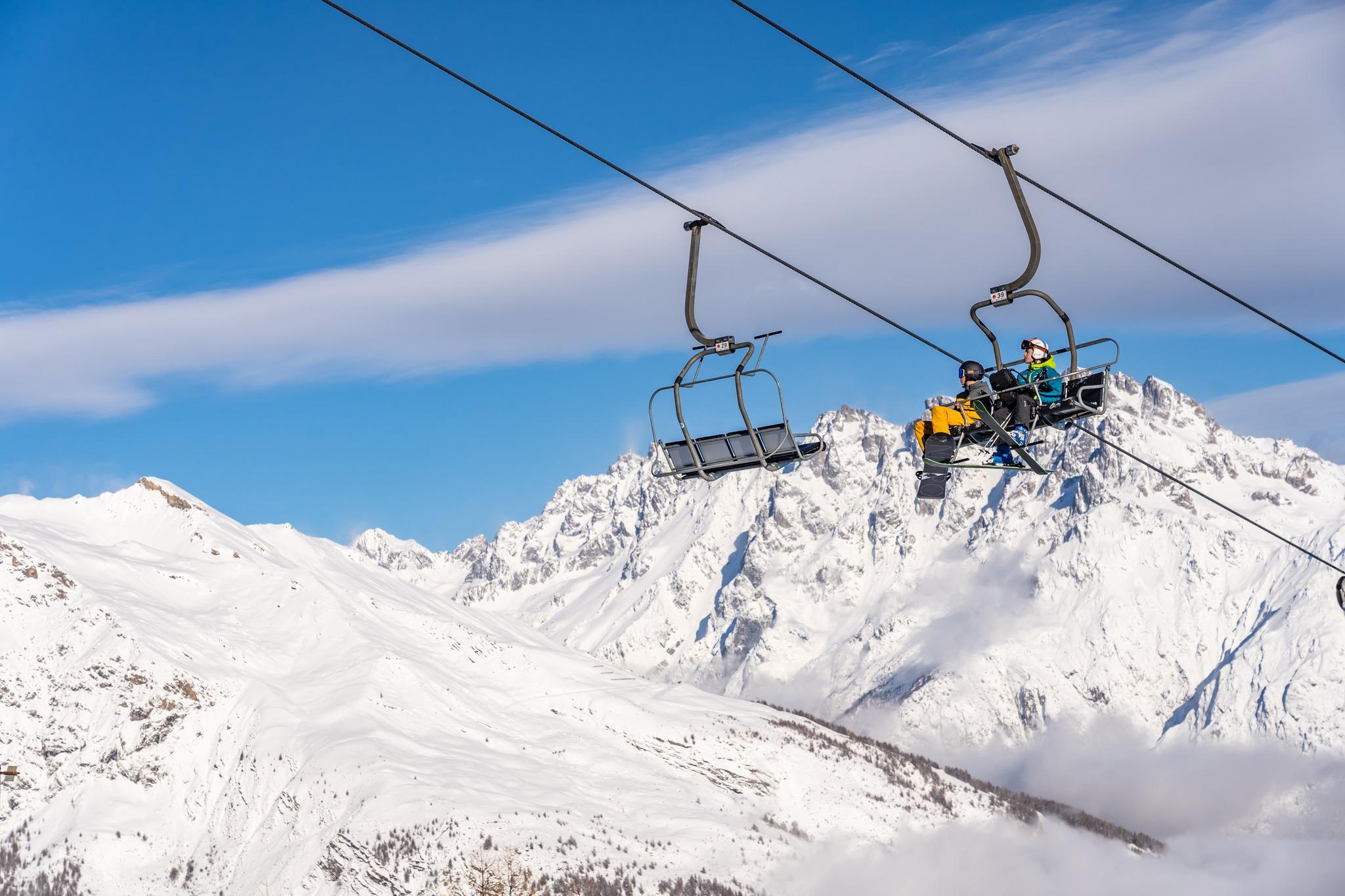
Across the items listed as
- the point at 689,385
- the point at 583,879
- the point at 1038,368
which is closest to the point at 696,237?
the point at 689,385

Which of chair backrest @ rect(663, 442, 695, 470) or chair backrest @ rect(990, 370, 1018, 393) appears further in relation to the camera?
chair backrest @ rect(990, 370, 1018, 393)

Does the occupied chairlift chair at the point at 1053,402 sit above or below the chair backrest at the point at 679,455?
above

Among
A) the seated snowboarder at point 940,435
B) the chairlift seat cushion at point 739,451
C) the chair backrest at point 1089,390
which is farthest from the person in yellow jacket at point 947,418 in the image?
the chairlift seat cushion at point 739,451

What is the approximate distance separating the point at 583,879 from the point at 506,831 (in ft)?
42.8

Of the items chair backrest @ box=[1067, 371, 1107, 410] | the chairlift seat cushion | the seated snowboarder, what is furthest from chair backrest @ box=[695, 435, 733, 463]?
chair backrest @ box=[1067, 371, 1107, 410]

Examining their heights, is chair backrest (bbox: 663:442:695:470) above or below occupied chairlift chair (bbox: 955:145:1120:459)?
below

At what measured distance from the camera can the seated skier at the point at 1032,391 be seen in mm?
31031

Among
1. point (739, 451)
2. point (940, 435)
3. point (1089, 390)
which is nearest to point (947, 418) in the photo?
point (940, 435)

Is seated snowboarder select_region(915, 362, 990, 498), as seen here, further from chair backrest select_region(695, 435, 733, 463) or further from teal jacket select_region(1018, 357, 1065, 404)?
chair backrest select_region(695, 435, 733, 463)

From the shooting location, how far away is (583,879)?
193 m

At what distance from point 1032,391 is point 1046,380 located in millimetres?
460

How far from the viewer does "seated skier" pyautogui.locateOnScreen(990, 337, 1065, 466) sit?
3103cm

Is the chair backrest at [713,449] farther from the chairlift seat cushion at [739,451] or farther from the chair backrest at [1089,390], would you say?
the chair backrest at [1089,390]

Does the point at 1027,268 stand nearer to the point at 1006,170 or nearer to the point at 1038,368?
the point at 1006,170
